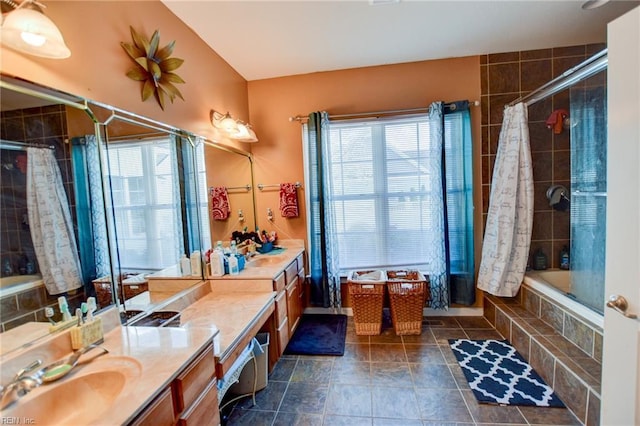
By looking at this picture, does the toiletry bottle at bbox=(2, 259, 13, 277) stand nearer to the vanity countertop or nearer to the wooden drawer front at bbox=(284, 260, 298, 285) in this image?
the vanity countertop

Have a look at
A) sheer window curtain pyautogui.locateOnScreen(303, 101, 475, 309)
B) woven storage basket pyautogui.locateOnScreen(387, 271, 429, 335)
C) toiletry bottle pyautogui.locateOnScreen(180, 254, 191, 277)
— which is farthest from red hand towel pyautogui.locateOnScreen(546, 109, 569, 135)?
toiletry bottle pyautogui.locateOnScreen(180, 254, 191, 277)

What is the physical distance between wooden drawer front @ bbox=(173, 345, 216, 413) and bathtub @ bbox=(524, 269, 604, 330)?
2.27 meters

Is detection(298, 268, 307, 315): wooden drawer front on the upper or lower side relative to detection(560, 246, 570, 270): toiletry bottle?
lower

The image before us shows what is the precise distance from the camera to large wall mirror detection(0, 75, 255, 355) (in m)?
1.01

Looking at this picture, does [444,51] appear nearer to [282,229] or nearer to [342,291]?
[282,229]

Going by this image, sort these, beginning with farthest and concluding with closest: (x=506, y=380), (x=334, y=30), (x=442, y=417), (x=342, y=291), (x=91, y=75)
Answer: (x=342, y=291) → (x=334, y=30) → (x=506, y=380) → (x=442, y=417) → (x=91, y=75)

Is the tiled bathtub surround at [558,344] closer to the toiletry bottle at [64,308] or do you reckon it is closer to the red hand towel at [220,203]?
the toiletry bottle at [64,308]

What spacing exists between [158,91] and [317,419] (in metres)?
2.24

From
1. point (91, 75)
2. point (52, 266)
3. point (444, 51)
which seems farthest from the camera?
point (444, 51)

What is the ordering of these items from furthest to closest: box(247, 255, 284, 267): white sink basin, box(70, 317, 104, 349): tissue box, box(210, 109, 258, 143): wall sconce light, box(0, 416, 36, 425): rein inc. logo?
1. box(247, 255, 284, 267): white sink basin
2. box(210, 109, 258, 143): wall sconce light
3. box(70, 317, 104, 349): tissue box
4. box(0, 416, 36, 425): rein inc. logo

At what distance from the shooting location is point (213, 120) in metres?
2.41

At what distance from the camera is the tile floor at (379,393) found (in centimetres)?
171

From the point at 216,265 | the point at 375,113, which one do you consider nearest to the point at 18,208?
the point at 216,265

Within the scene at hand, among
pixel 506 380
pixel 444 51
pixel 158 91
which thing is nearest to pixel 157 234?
pixel 158 91
